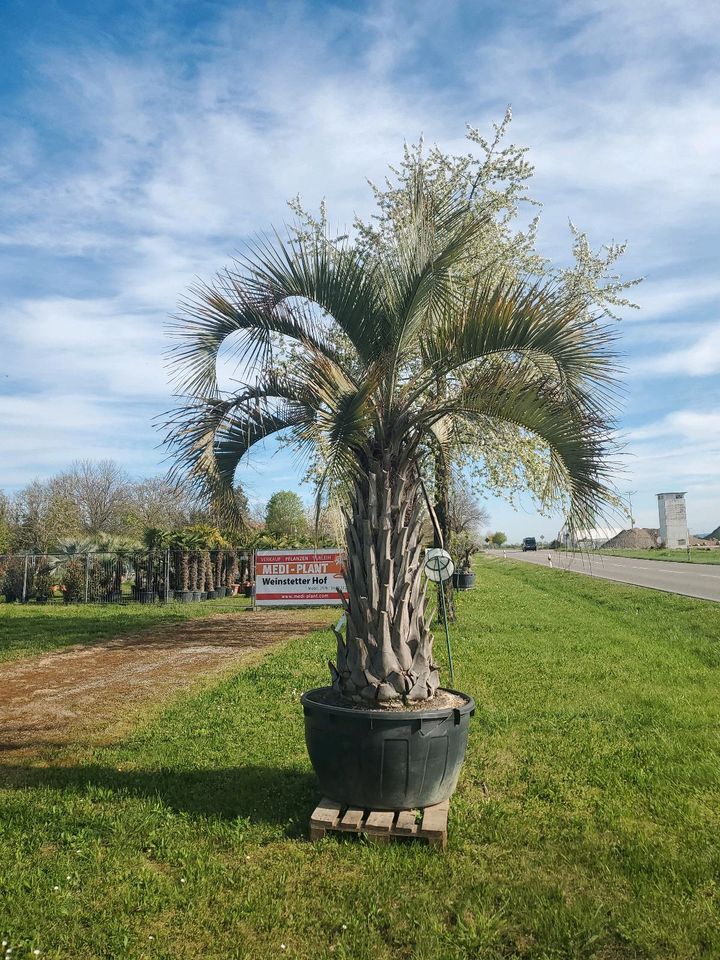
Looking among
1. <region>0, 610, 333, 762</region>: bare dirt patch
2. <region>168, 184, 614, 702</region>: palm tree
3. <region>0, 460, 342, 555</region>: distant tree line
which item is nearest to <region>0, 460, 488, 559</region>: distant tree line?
<region>0, 460, 342, 555</region>: distant tree line

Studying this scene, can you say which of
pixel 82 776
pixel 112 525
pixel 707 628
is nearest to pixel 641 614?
pixel 707 628

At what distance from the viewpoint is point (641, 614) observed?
16.8m

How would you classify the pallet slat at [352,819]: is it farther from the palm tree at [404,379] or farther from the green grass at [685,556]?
the green grass at [685,556]

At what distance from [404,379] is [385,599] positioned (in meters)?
1.82

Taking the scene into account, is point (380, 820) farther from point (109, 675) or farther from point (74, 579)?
point (74, 579)

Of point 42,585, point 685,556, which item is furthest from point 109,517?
point 685,556

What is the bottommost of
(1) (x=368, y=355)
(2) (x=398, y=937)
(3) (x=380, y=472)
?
(2) (x=398, y=937)

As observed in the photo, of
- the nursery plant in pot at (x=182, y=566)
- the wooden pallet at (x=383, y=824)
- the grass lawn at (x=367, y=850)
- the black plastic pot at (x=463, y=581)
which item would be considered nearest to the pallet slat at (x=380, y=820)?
the wooden pallet at (x=383, y=824)

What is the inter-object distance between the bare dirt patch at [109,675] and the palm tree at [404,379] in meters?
3.64

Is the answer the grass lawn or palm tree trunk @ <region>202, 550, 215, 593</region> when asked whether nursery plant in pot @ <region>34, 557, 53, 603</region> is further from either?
the grass lawn

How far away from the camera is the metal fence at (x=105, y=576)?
81.5ft

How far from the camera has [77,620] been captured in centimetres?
1831

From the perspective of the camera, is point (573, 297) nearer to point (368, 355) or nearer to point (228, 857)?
point (368, 355)

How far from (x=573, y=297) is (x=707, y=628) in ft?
34.0
